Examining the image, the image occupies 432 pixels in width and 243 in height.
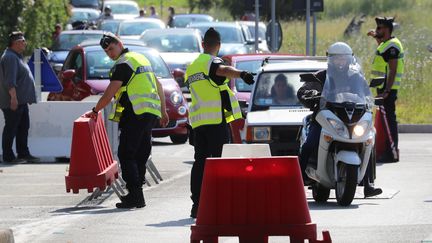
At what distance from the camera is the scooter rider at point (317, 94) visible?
45.8 feet

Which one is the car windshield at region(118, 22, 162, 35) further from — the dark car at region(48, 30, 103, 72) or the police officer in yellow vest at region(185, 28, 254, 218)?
the police officer in yellow vest at region(185, 28, 254, 218)

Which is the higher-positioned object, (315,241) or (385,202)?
(315,241)

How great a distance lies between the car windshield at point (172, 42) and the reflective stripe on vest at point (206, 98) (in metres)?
19.5

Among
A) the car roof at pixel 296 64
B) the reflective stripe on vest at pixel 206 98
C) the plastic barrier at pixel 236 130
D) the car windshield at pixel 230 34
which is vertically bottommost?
the car windshield at pixel 230 34

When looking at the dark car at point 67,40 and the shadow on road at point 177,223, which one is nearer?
the shadow on road at point 177,223

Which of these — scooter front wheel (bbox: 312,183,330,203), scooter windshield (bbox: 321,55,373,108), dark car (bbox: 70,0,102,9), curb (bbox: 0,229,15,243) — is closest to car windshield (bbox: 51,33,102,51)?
scooter windshield (bbox: 321,55,373,108)

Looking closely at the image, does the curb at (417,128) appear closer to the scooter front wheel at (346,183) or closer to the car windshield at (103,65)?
the car windshield at (103,65)

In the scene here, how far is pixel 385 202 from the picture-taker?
45.4 ft

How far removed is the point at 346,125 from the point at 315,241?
4.36m

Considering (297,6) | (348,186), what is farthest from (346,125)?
(297,6)

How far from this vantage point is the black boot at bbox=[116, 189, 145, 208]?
45.3ft

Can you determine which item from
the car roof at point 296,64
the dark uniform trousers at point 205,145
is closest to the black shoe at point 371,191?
the dark uniform trousers at point 205,145

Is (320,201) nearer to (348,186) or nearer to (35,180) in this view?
(348,186)

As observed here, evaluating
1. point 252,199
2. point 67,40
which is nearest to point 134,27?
point 67,40
